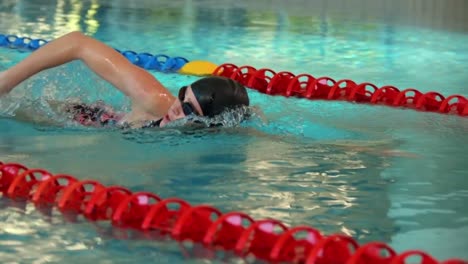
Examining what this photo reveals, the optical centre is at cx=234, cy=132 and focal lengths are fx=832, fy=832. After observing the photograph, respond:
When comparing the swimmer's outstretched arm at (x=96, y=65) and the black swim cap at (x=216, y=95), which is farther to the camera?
the swimmer's outstretched arm at (x=96, y=65)

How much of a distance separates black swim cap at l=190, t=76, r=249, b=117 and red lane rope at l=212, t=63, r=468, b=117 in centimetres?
186

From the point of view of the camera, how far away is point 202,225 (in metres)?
3.08

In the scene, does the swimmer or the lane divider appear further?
the lane divider

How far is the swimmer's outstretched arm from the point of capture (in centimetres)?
455

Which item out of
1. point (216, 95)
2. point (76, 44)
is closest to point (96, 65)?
point (76, 44)

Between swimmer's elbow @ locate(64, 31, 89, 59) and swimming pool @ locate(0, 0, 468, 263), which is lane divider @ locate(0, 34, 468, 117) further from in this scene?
swimmer's elbow @ locate(64, 31, 89, 59)

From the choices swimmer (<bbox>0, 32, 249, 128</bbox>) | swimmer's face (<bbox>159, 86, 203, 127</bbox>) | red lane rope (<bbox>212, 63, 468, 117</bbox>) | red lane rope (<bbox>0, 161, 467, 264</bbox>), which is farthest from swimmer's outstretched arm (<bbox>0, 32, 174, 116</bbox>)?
red lane rope (<bbox>212, 63, 468, 117</bbox>)

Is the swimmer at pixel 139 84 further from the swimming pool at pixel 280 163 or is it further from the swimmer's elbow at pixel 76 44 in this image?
the swimming pool at pixel 280 163

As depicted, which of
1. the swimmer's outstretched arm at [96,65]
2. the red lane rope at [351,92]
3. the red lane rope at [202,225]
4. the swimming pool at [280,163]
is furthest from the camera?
the red lane rope at [351,92]

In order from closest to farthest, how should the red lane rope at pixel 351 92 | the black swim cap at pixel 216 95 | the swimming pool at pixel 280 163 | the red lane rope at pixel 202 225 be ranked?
the red lane rope at pixel 202 225 → the swimming pool at pixel 280 163 → the black swim cap at pixel 216 95 → the red lane rope at pixel 351 92

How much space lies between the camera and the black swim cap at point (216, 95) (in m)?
4.43

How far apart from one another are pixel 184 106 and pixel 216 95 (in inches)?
7.3

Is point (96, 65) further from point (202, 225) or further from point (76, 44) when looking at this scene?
point (202, 225)

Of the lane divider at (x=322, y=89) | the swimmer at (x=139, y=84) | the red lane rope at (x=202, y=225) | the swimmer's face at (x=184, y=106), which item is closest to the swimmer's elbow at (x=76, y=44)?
the swimmer at (x=139, y=84)
